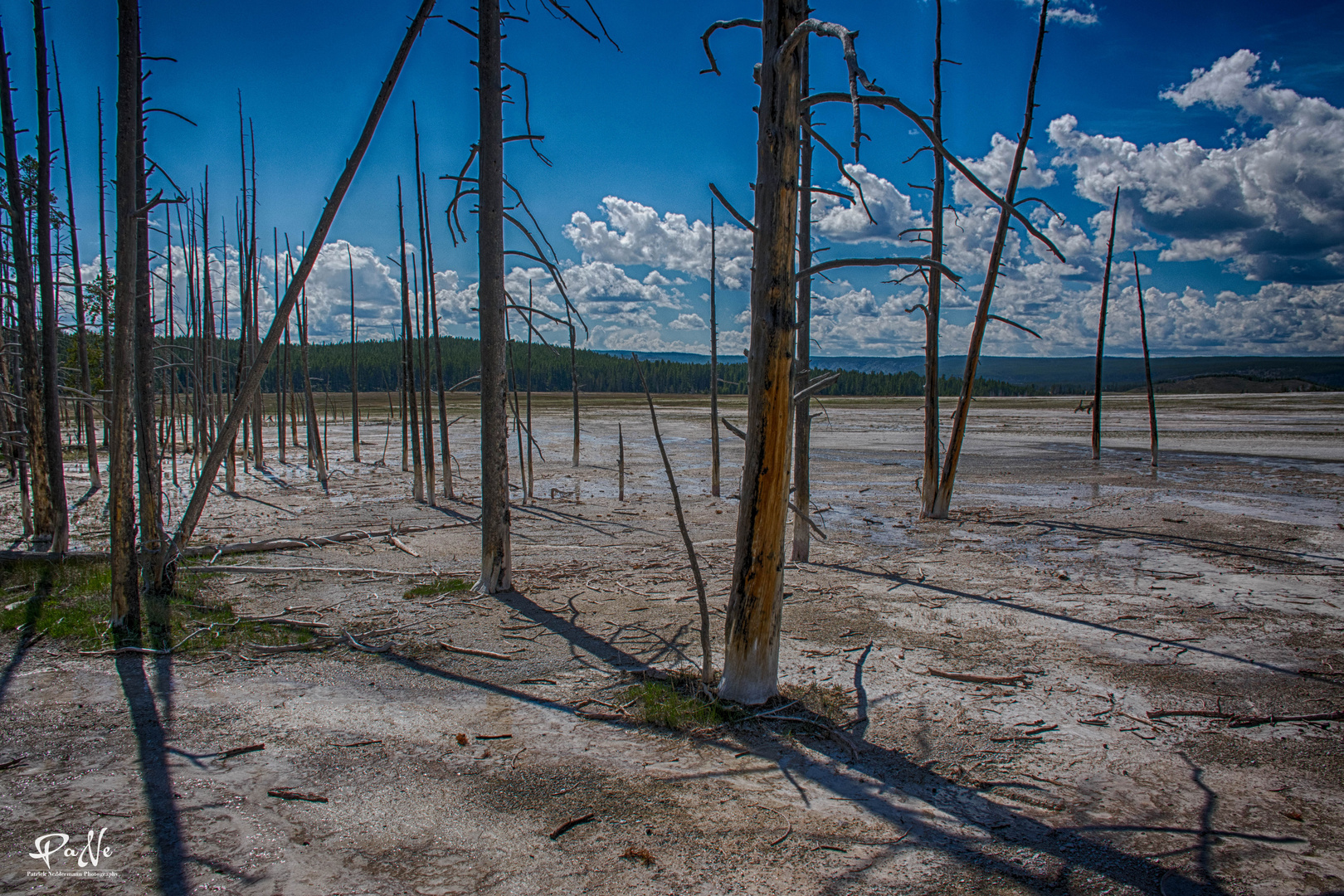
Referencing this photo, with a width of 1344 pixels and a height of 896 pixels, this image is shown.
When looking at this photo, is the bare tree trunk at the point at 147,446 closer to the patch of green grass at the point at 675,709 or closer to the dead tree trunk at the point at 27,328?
the dead tree trunk at the point at 27,328

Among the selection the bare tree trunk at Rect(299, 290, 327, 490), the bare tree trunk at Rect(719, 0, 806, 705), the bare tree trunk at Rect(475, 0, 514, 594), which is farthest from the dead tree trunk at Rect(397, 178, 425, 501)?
the bare tree trunk at Rect(719, 0, 806, 705)

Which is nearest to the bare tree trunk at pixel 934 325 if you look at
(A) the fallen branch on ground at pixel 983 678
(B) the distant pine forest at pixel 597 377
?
(A) the fallen branch on ground at pixel 983 678

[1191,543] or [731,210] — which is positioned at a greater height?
[731,210]

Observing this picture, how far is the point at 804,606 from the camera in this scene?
7.39 metres

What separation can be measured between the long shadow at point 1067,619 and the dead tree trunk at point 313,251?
22.9 ft

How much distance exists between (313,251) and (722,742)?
5659 mm

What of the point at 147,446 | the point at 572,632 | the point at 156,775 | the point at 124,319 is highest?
the point at 124,319

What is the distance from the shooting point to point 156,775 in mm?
3816

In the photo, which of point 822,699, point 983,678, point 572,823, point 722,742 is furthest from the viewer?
point 983,678

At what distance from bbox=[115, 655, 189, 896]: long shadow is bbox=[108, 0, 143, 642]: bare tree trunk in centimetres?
88

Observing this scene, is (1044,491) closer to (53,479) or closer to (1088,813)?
(1088,813)

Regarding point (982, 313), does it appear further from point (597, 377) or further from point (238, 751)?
point (597, 377)

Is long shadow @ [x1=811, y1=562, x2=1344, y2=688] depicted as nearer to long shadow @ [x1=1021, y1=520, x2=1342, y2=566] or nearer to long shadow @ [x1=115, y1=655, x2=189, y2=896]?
long shadow @ [x1=1021, y1=520, x2=1342, y2=566]

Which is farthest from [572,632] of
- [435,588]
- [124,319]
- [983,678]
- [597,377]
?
[597,377]
